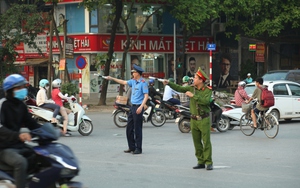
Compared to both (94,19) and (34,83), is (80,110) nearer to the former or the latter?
(94,19)

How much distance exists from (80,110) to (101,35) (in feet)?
75.4

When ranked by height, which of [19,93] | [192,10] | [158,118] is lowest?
[158,118]

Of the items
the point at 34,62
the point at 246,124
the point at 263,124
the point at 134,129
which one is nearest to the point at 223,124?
the point at 246,124

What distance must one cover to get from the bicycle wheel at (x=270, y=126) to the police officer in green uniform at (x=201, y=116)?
606 cm

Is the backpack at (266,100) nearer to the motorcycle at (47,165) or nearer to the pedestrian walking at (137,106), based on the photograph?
the pedestrian walking at (137,106)

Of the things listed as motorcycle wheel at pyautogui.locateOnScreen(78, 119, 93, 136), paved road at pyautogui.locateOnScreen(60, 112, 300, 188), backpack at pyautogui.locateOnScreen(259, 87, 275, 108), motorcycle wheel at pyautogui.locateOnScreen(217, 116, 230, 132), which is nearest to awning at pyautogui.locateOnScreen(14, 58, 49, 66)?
paved road at pyautogui.locateOnScreen(60, 112, 300, 188)

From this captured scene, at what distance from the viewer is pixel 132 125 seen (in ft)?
44.8

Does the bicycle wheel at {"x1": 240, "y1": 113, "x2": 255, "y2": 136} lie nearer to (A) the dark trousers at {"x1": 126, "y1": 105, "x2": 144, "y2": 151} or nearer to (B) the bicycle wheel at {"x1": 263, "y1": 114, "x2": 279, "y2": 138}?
(B) the bicycle wheel at {"x1": 263, "y1": 114, "x2": 279, "y2": 138}

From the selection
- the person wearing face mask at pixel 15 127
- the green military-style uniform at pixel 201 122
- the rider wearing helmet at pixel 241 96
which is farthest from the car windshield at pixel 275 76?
the person wearing face mask at pixel 15 127

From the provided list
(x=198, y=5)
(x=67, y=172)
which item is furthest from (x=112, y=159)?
(x=198, y=5)

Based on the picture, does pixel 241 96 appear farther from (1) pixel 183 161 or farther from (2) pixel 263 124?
(1) pixel 183 161

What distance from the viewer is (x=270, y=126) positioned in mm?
17297

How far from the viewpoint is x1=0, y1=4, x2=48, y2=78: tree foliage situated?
35.8 metres

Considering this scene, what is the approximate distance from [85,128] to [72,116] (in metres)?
0.64
